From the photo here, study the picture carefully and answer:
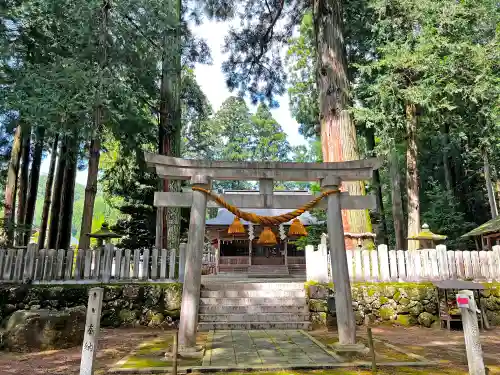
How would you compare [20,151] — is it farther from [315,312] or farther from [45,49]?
[315,312]

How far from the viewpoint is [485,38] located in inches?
635

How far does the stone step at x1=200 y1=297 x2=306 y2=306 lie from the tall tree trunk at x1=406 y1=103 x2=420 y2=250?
7327mm

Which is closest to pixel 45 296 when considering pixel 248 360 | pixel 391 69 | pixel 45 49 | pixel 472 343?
pixel 248 360

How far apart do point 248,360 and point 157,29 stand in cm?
946

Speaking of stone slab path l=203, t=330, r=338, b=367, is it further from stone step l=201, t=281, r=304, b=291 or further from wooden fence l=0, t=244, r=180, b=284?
wooden fence l=0, t=244, r=180, b=284

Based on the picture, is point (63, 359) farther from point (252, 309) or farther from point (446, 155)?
point (446, 155)

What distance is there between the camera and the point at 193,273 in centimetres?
516

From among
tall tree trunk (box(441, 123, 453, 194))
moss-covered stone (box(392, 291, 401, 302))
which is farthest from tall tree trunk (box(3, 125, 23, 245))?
tall tree trunk (box(441, 123, 453, 194))

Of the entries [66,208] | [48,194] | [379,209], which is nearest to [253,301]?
[66,208]

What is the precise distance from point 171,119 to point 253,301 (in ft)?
21.0

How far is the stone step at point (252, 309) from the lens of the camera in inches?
295

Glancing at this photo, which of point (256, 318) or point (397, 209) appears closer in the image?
point (256, 318)

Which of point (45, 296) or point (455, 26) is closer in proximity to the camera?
point (45, 296)

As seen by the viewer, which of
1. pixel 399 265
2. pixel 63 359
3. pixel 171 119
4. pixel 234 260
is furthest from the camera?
pixel 234 260
